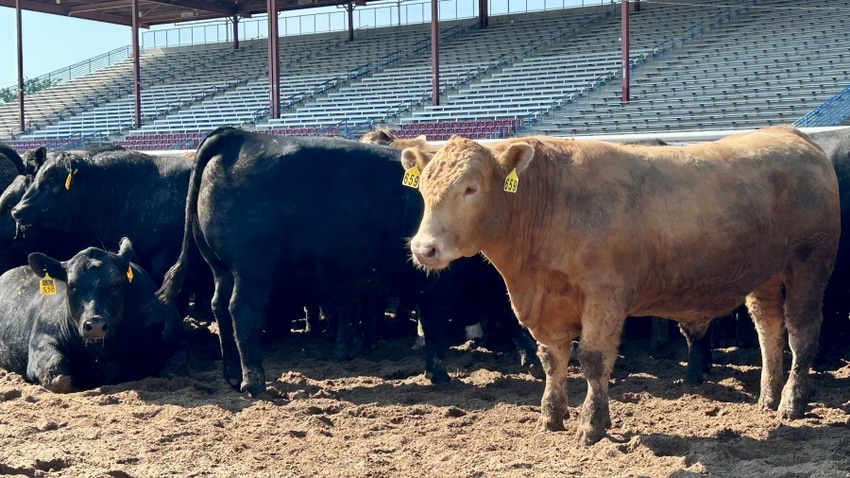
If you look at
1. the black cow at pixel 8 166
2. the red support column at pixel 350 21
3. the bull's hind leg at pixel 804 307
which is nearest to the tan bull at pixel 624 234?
the bull's hind leg at pixel 804 307

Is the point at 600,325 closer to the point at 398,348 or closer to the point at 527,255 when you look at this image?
the point at 527,255

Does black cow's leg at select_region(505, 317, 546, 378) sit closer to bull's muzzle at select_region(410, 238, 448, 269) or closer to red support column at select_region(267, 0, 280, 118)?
bull's muzzle at select_region(410, 238, 448, 269)

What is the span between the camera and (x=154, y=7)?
38.1 metres

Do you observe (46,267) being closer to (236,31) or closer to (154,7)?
(154,7)

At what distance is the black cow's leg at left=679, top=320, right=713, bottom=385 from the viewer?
260 inches

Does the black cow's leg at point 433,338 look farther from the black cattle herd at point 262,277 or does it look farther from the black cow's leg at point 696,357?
the black cow's leg at point 696,357

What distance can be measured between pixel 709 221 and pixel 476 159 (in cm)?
138

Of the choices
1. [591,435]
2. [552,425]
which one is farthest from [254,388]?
[591,435]

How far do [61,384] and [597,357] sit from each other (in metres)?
4.05

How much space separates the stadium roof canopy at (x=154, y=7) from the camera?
1398 inches

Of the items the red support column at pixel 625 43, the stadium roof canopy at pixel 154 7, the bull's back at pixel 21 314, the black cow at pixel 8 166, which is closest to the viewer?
the bull's back at pixel 21 314

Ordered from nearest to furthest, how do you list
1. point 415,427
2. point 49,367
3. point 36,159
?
1. point 415,427
2. point 49,367
3. point 36,159

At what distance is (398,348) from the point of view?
852 cm

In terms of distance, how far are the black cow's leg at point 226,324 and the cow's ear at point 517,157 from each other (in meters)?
2.67
